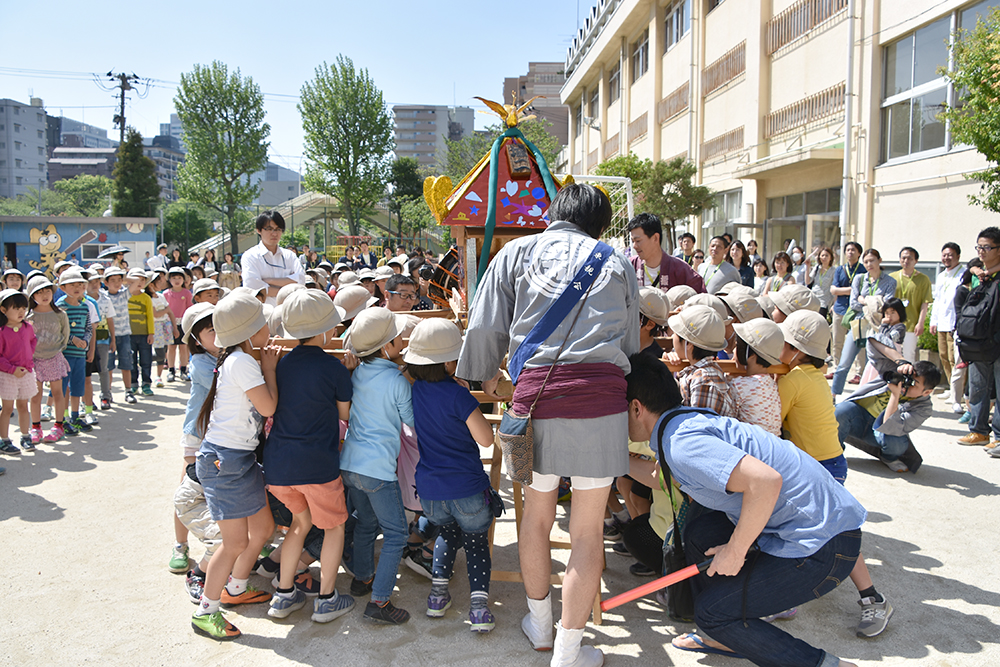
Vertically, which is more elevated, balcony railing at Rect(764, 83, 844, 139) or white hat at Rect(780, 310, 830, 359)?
balcony railing at Rect(764, 83, 844, 139)

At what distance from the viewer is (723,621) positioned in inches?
95.6

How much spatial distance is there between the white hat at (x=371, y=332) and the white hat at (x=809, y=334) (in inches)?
74.3

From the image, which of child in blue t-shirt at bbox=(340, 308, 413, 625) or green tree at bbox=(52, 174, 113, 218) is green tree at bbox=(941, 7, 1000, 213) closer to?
child in blue t-shirt at bbox=(340, 308, 413, 625)

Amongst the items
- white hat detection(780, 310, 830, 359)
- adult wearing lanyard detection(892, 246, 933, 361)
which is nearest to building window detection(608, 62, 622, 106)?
adult wearing lanyard detection(892, 246, 933, 361)

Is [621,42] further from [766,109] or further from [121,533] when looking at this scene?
[121,533]

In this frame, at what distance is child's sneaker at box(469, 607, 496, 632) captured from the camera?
2.85 metres

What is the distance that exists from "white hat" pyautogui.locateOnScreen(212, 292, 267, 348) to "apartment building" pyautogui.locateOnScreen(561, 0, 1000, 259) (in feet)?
31.7

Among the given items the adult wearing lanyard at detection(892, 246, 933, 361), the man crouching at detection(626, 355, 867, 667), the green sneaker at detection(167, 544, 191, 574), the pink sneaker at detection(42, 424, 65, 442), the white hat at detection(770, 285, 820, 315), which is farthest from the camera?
the adult wearing lanyard at detection(892, 246, 933, 361)

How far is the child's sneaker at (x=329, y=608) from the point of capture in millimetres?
2969

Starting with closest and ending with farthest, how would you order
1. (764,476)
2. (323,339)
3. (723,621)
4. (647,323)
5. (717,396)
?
(764,476) → (723,621) → (717,396) → (323,339) → (647,323)

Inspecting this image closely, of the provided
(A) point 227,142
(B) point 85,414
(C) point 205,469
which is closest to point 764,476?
(C) point 205,469

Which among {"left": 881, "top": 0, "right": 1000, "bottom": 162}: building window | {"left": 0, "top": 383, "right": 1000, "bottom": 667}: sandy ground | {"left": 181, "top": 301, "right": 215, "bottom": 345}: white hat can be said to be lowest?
{"left": 0, "top": 383, "right": 1000, "bottom": 667}: sandy ground

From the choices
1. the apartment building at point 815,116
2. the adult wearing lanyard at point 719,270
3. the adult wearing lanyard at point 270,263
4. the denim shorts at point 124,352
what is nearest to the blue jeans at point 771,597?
the adult wearing lanyard at point 719,270

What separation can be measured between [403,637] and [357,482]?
69cm
